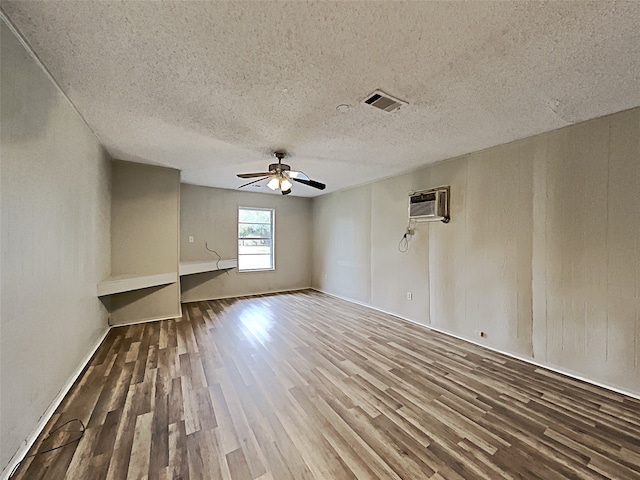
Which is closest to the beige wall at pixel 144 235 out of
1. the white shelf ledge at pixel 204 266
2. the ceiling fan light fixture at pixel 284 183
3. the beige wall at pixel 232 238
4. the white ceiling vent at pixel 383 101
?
the white shelf ledge at pixel 204 266

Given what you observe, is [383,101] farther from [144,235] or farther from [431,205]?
[144,235]

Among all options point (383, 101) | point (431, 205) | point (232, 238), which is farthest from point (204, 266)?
point (383, 101)

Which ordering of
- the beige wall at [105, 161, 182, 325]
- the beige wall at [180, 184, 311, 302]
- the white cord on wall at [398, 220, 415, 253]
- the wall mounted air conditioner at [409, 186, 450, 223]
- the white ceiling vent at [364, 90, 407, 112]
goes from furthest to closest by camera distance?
the beige wall at [180, 184, 311, 302], the white cord on wall at [398, 220, 415, 253], the beige wall at [105, 161, 182, 325], the wall mounted air conditioner at [409, 186, 450, 223], the white ceiling vent at [364, 90, 407, 112]

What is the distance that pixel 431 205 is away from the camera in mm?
3783

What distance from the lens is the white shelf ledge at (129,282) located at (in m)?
3.19

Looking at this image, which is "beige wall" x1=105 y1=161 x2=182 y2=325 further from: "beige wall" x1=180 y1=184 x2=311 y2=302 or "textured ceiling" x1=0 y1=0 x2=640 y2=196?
"beige wall" x1=180 y1=184 x2=311 y2=302

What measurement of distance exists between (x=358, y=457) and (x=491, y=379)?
1.73 metres

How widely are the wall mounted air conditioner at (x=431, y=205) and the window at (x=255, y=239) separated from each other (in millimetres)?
3736

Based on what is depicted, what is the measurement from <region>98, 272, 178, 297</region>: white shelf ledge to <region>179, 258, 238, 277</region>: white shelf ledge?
1.40 ft

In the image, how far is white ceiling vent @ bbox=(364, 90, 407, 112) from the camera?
2070 millimetres

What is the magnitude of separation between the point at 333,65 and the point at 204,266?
441cm

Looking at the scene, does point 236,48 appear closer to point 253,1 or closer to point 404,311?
point 253,1

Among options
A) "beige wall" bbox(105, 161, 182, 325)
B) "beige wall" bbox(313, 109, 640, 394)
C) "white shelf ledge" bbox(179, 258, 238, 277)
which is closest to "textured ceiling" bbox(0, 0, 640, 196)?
"beige wall" bbox(313, 109, 640, 394)

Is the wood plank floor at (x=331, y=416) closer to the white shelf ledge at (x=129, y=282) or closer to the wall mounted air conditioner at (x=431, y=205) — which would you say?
the white shelf ledge at (x=129, y=282)
